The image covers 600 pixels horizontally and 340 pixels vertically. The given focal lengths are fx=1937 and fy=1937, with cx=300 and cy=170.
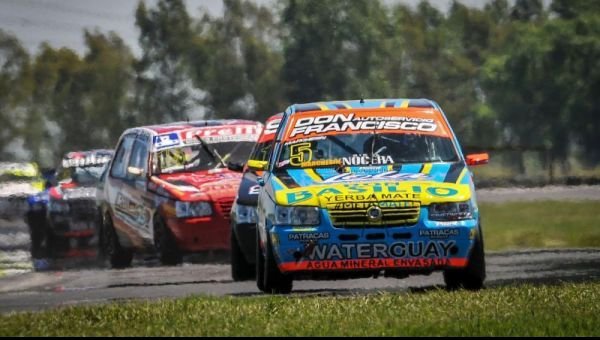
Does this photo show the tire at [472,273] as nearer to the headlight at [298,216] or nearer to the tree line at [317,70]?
the headlight at [298,216]

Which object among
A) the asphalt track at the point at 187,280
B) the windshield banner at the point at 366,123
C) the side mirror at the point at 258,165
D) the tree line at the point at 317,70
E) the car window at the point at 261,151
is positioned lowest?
the asphalt track at the point at 187,280

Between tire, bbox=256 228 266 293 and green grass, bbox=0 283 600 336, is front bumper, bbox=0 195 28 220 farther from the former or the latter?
green grass, bbox=0 283 600 336

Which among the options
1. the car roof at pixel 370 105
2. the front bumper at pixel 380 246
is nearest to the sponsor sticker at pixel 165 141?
the car roof at pixel 370 105

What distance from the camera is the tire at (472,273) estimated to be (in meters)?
13.8

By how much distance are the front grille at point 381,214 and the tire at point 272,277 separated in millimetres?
606

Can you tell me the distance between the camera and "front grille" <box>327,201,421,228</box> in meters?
13.6

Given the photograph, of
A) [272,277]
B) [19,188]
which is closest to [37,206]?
[19,188]

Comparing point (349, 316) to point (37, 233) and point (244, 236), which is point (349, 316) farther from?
point (37, 233)

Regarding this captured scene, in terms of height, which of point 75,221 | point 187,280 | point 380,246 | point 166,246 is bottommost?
point 187,280

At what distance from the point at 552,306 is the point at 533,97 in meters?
57.0

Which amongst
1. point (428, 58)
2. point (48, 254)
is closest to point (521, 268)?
point (48, 254)

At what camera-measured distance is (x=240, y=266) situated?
1606cm

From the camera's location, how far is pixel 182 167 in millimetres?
20984

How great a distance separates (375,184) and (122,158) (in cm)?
876
